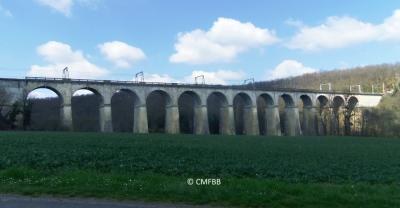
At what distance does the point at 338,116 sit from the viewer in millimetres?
89250

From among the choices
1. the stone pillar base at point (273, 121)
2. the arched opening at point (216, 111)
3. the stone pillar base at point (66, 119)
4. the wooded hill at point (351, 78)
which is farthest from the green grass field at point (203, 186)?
the wooded hill at point (351, 78)

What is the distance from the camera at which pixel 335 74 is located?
152625 millimetres

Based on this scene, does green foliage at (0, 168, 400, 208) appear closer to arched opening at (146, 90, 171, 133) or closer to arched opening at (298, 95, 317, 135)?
arched opening at (146, 90, 171, 133)

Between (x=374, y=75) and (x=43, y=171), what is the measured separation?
459 ft

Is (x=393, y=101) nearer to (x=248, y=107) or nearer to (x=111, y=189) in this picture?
(x=248, y=107)

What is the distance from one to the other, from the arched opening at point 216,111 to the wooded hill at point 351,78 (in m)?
39.8

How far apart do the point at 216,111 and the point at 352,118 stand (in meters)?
29.8

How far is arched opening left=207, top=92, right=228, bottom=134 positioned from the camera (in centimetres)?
7394

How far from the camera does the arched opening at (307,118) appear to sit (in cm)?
8575

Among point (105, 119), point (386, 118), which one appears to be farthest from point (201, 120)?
point (386, 118)

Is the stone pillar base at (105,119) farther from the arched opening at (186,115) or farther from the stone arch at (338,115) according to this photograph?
the stone arch at (338,115)

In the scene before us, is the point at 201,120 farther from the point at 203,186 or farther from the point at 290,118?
the point at 203,186

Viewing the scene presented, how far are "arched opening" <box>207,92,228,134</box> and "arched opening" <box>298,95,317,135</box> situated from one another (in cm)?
1678

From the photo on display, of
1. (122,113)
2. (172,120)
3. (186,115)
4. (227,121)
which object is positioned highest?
(122,113)
